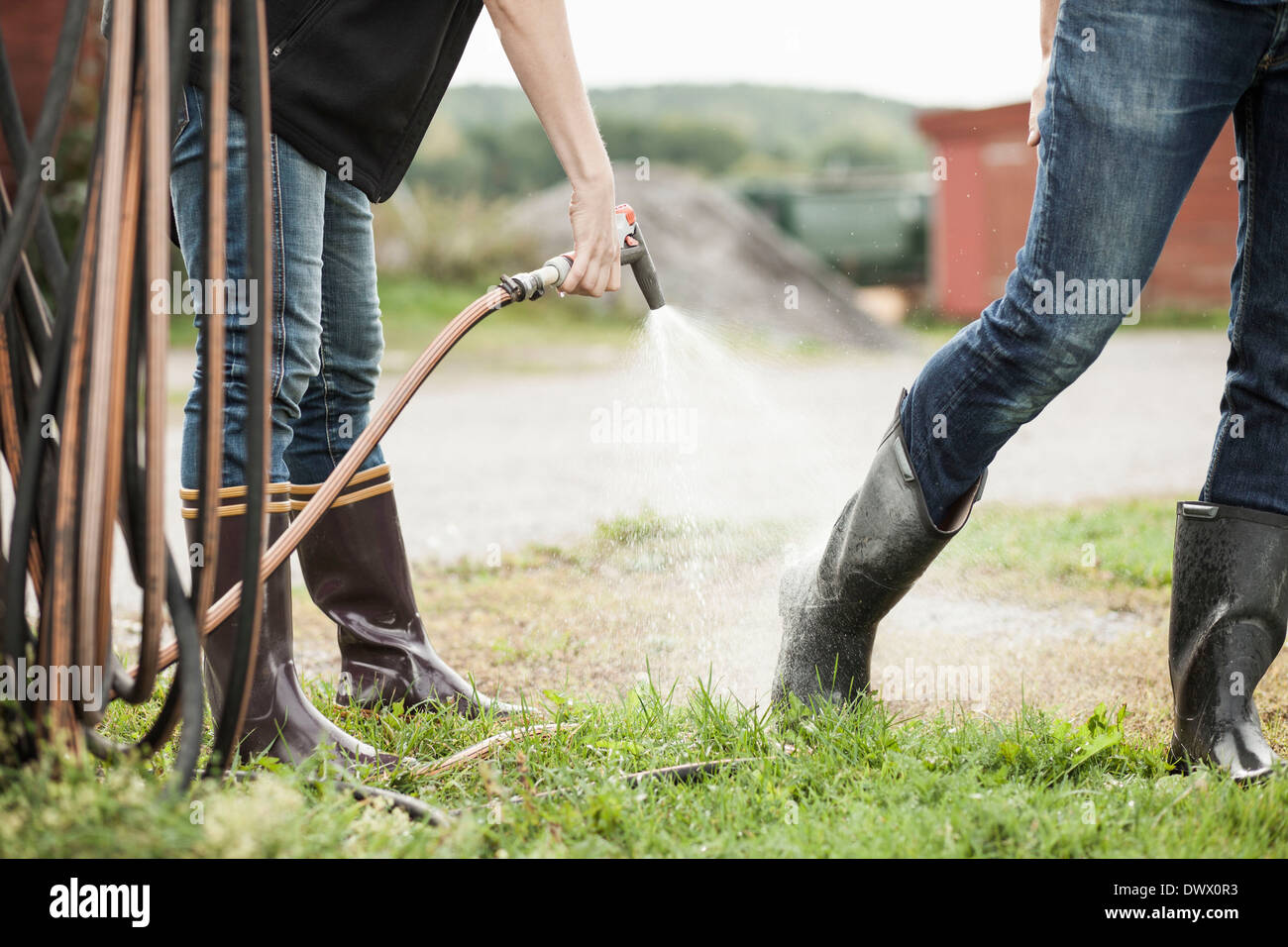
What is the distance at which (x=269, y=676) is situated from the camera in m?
1.83

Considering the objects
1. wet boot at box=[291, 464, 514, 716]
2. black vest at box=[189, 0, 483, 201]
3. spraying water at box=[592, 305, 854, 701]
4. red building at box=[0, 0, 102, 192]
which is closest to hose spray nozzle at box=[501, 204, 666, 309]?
spraying water at box=[592, 305, 854, 701]

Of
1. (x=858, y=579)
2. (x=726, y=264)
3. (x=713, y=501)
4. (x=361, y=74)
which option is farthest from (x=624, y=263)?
(x=726, y=264)

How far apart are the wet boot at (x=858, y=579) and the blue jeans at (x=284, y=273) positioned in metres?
0.93

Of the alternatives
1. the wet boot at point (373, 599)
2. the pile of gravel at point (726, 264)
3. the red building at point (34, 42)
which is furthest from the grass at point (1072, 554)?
the red building at point (34, 42)

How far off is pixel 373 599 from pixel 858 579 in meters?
0.91

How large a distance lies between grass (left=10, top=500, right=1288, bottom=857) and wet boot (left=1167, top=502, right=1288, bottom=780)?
0.10 meters

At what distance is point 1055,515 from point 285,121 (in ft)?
10.8

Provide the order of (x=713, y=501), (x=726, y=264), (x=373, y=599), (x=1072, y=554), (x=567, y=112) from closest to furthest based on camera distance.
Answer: (x=567, y=112) < (x=373, y=599) < (x=1072, y=554) < (x=713, y=501) < (x=726, y=264)

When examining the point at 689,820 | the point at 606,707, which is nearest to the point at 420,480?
the point at 606,707

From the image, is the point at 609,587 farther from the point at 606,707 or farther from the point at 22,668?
the point at 22,668

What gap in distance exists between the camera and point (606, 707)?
7.06 ft

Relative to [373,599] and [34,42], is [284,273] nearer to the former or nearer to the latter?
[373,599]

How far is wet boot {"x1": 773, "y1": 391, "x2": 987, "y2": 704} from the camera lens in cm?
196

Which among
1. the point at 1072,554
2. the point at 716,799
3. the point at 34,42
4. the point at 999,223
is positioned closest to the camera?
the point at 716,799
